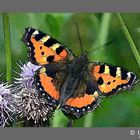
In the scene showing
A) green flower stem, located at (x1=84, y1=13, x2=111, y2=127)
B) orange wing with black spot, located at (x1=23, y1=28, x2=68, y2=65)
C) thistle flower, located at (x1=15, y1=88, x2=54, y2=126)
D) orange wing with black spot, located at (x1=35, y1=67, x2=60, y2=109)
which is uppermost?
green flower stem, located at (x1=84, y1=13, x2=111, y2=127)

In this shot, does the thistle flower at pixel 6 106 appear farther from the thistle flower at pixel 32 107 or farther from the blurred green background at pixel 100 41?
the blurred green background at pixel 100 41

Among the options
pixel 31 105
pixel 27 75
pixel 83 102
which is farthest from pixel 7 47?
pixel 83 102

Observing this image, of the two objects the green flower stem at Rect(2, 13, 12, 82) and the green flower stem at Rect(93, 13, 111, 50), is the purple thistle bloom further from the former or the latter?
the green flower stem at Rect(93, 13, 111, 50)

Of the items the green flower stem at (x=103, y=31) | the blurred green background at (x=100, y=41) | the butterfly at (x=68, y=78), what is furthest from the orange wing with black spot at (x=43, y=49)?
the green flower stem at (x=103, y=31)

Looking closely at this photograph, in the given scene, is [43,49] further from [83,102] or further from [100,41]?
[100,41]

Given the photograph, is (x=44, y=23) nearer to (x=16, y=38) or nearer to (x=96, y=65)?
(x=16, y=38)

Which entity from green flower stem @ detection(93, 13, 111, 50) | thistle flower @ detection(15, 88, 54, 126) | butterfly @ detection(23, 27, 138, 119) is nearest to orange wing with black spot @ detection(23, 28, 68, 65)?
butterfly @ detection(23, 27, 138, 119)

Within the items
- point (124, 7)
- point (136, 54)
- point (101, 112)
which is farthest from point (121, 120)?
point (124, 7)
